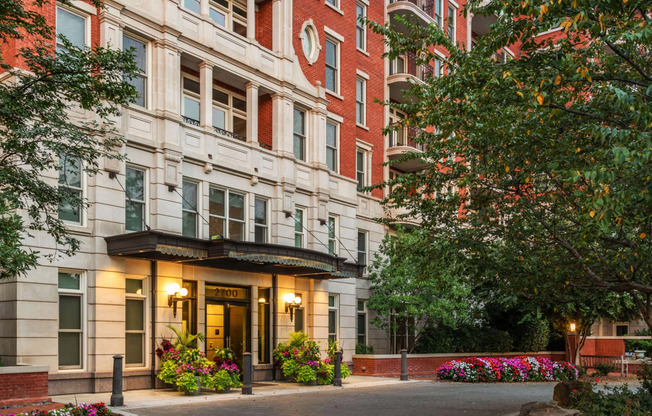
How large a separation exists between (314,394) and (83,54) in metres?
12.8

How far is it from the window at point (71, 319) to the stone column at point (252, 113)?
27.7ft

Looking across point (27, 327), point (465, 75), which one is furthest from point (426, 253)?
point (27, 327)

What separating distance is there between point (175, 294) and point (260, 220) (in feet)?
17.3

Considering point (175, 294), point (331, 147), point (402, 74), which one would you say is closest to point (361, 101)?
point (402, 74)

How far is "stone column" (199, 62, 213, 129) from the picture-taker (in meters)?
23.9

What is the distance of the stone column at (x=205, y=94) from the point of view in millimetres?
23906

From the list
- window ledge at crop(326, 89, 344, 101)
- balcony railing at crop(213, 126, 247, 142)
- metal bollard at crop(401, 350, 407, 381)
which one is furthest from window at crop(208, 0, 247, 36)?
metal bollard at crop(401, 350, 407, 381)

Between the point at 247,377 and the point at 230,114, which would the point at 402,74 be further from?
the point at 247,377

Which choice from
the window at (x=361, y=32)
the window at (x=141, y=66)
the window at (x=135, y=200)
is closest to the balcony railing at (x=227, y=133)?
the window at (x=141, y=66)

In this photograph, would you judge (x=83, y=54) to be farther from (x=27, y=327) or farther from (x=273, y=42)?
(x=273, y=42)

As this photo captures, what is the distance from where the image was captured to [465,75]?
13.4m

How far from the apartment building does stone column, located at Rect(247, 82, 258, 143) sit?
58mm

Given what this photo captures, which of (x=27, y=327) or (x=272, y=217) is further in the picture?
(x=272, y=217)

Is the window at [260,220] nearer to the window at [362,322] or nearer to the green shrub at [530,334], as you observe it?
the window at [362,322]
